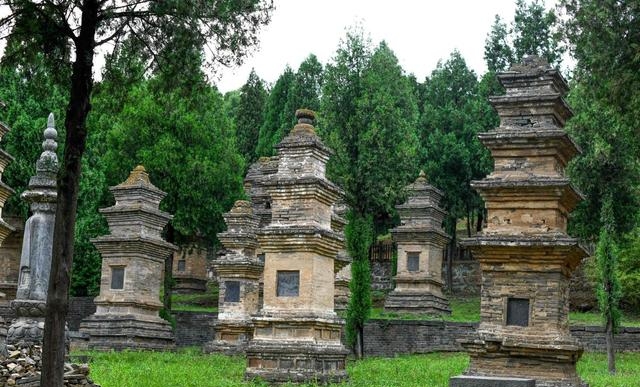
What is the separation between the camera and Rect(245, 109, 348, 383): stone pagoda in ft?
66.6

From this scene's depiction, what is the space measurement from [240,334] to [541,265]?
1224cm

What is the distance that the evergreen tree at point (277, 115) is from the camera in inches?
2066

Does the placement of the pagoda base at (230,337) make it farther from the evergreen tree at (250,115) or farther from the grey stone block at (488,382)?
the evergreen tree at (250,115)

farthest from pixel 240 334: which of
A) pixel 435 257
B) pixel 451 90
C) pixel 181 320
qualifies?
pixel 451 90

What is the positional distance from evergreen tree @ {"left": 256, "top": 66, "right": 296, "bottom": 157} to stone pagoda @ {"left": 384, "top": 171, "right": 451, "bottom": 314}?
1566cm

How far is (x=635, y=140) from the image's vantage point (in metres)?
19.6

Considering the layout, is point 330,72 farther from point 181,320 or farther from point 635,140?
point 635,140

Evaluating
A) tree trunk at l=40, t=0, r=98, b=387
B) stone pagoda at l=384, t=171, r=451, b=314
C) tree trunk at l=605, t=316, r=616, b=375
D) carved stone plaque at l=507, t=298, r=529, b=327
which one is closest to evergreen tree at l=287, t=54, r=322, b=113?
stone pagoda at l=384, t=171, r=451, b=314

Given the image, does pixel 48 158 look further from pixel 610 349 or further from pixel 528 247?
pixel 610 349

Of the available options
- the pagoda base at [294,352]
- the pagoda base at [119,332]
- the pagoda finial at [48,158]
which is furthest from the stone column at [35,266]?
the pagoda base at [119,332]

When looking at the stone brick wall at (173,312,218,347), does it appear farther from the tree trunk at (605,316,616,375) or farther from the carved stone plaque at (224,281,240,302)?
the tree trunk at (605,316,616,375)

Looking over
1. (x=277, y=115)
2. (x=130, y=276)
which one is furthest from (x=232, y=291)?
(x=277, y=115)

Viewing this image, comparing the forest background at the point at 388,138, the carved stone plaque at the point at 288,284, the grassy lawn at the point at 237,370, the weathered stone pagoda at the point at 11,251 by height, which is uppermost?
the forest background at the point at 388,138

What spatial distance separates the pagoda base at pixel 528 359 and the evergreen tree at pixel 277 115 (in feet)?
107
